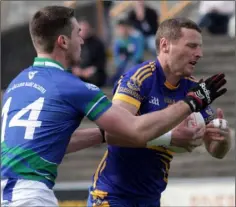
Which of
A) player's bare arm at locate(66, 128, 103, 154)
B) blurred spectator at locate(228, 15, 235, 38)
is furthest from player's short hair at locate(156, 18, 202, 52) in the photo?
blurred spectator at locate(228, 15, 235, 38)

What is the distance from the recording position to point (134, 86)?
5.94m

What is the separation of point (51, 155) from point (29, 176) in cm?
19

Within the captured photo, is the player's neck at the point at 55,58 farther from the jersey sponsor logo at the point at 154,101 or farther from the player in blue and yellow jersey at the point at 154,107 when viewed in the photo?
the jersey sponsor logo at the point at 154,101

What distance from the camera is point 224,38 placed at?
13.6m

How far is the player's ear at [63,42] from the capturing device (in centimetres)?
511

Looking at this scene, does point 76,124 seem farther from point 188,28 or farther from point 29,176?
point 188,28

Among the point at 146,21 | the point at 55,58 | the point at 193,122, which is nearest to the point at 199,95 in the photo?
the point at 193,122

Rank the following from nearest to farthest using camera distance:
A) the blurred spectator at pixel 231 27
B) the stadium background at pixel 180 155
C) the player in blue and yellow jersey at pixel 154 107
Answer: the player in blue and yellow jersey at pixel 154 107 < the stadium background at pixel 180 155 < the blurred spectator at pixel 231 27

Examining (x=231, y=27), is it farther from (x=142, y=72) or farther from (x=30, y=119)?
(x=30, y=119)

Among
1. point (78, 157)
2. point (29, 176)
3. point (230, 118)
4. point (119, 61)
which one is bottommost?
point (29, 176)

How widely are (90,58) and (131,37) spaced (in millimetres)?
774

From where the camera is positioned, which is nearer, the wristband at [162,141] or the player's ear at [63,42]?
the player's ear at [63,42]

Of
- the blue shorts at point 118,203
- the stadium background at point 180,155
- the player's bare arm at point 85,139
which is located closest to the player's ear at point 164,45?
the player's bare arm at point 85,139

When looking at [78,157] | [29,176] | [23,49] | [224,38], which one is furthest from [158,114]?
[23,49]
